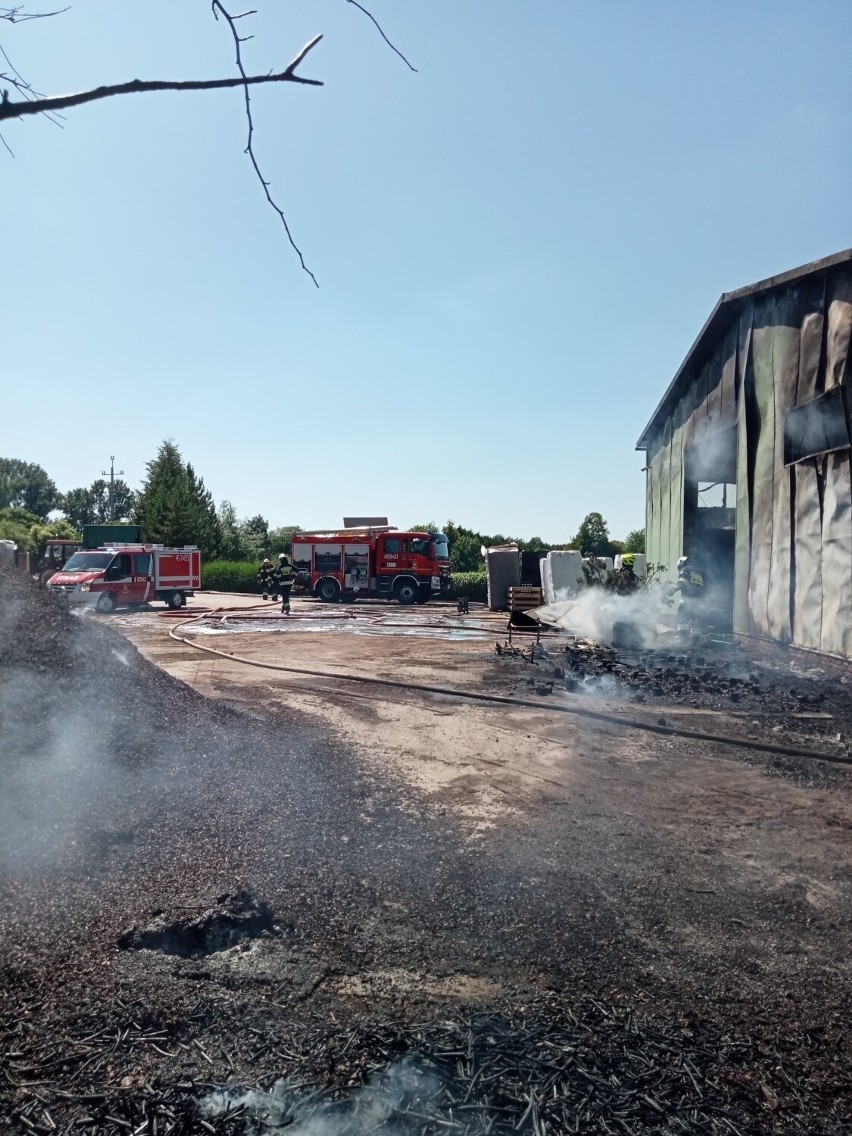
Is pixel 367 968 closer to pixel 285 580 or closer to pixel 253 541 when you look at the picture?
pixel 285 580

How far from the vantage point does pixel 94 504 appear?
318 ft

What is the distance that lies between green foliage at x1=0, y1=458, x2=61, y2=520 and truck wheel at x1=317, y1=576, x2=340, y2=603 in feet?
226

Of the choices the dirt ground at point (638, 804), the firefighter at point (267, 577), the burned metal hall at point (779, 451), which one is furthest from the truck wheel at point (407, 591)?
the dirt ground at point (638, 804)

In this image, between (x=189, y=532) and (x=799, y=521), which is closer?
(x=799, y=521)

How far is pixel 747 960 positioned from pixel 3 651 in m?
5.21

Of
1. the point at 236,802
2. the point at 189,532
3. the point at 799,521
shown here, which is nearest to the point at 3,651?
the point at 236,802

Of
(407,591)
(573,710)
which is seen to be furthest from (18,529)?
(573,710)

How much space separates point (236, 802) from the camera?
5172 mm

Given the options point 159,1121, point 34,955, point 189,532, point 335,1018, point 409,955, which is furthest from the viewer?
point 189,532

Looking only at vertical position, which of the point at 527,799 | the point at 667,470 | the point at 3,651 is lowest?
the point at 527,799

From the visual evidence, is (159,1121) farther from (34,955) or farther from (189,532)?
(189,532)

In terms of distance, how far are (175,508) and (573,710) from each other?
4026 centimetres

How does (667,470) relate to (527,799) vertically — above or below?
above

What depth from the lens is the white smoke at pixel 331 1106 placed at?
2258mm
